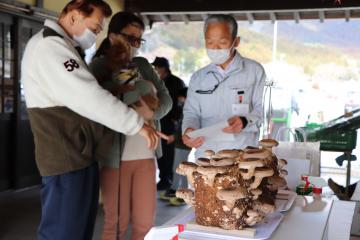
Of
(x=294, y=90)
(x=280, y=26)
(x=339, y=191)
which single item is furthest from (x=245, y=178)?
(x=280, y=26)

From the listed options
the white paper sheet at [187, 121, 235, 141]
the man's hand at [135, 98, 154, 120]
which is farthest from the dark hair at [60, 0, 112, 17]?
the white paper sheet at [187, 121, 235, 141]

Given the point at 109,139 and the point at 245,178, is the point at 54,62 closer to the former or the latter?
the point at 109,139

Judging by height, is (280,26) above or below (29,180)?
above

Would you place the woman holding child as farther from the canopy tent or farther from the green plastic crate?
the canopy tent

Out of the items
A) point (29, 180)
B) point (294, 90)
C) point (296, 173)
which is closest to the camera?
point (296, 173)

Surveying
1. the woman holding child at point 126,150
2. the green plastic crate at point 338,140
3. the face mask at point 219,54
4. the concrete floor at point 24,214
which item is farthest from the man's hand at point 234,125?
the green plastic crate at point 338,140

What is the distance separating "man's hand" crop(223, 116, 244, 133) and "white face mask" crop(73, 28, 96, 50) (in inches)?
26.8

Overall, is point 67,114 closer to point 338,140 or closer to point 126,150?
point 126,150

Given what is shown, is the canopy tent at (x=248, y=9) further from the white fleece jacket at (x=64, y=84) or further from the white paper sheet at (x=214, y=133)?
the white fleece jacket at (x=64, y=84)

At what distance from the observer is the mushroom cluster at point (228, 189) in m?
1.17

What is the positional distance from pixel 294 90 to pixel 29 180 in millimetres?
5205

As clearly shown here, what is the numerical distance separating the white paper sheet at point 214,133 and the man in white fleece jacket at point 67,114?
0.20 meters

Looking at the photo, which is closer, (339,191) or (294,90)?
(339,191)

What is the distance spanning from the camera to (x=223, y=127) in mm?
1883
